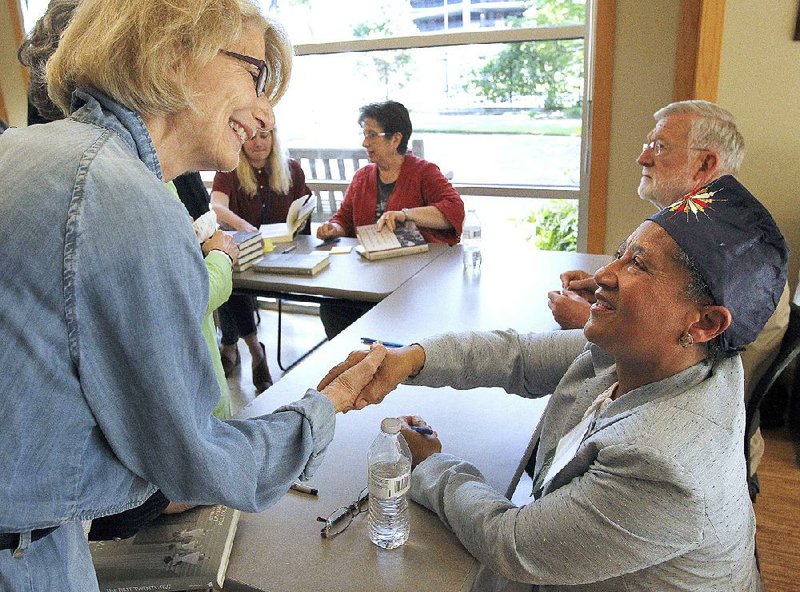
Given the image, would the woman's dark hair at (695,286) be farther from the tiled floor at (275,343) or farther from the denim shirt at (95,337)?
the tiled floor at (275,343)

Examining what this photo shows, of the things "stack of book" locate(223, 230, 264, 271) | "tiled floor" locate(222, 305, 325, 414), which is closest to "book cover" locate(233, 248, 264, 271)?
"stack of book" locate(223, 230, 264, 271)

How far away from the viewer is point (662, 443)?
0.96 m

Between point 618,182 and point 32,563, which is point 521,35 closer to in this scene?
point 618,182

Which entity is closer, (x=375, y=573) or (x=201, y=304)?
(x=201, y=304)

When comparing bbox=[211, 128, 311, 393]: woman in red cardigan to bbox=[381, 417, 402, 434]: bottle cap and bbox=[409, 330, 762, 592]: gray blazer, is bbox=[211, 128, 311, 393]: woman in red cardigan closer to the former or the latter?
bbox=[381, 417, 402, 434]: bottle cap

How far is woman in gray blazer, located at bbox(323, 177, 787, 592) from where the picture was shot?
970 millimetres

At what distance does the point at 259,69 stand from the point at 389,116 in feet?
8.10

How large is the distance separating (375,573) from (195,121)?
2.46ft

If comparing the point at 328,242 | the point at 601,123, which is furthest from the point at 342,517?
the point at 601,123

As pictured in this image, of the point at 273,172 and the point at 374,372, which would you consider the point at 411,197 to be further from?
the point at 374,372

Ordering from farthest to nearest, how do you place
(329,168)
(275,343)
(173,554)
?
(329,168)
(275,343)
(173,554)

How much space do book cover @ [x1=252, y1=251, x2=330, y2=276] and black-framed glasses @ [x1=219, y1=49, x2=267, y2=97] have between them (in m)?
1.77

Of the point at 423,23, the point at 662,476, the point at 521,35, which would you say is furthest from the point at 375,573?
the point at 423,23

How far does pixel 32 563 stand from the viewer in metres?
0.86
